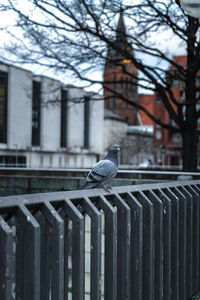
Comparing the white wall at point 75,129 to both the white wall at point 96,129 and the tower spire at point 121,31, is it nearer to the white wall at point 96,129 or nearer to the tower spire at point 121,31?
the white wall at point 96,129

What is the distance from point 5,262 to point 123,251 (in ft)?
4.56

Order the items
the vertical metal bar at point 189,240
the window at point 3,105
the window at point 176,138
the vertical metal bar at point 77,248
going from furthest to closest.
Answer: the window at point 176,138 → the window at point 3,105 → the vertical metal bar at point 189,240 → the vertical metal bar at point 77,248

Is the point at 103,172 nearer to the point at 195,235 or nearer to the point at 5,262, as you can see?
the point at 5,262

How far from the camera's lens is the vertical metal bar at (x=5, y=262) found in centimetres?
223

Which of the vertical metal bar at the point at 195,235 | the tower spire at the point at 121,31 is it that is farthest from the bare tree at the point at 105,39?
the vertical metal bar at the point at 195,235

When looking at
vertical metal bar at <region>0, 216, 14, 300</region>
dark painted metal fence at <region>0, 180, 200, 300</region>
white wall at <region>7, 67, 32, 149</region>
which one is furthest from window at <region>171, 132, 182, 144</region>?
vertical metal bar at <region>0, 216, 14, 300</region>

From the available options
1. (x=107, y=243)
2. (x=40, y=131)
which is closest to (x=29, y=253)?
(x=107, y=243)

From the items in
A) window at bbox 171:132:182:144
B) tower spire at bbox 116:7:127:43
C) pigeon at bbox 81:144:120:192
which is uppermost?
tower spire at bbox 116:7:127:43

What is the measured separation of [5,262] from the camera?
2.25 metres

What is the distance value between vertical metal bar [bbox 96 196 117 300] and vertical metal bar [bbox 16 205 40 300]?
868 mm

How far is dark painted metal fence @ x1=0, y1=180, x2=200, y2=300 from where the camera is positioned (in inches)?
96.7

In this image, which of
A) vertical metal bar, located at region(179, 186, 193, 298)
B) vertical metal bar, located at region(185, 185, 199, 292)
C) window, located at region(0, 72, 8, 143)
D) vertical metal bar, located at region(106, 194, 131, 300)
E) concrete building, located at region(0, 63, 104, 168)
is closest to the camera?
→ vertical metal bar, located at region(106, 194, 131, 300)

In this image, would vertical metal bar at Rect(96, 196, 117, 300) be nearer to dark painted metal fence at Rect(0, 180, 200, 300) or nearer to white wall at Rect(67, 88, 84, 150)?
dark painted metal fence at Rect(0, 180, 200, 300)

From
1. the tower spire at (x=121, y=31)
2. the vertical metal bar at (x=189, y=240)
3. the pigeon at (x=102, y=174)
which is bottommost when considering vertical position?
the vertical metal bar at (x=189, y=240)
